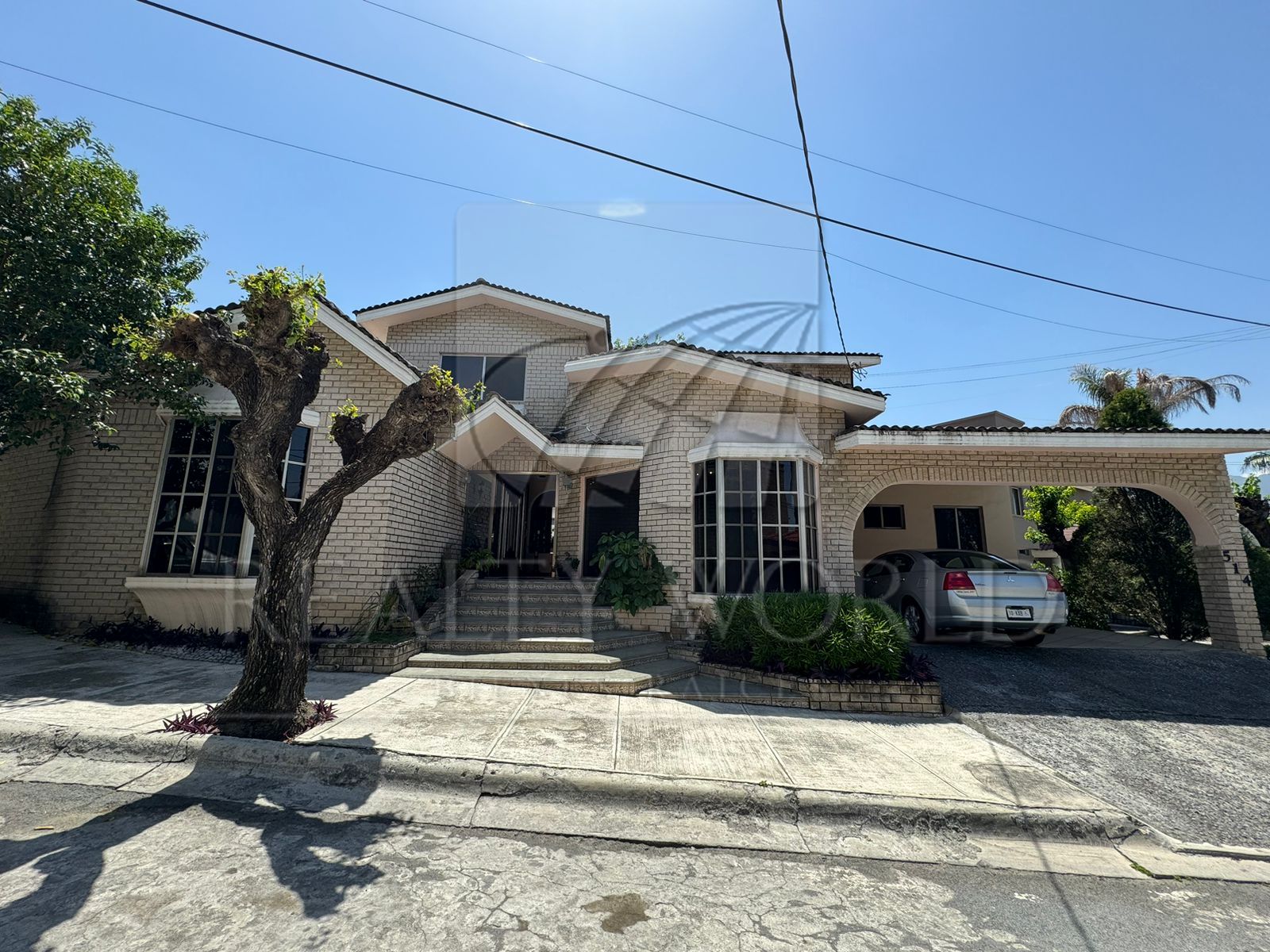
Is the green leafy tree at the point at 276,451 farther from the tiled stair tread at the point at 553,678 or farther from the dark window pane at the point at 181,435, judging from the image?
the dark window pane at the point at 181,435

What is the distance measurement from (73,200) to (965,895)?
11678 mm

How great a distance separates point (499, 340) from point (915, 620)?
32.8 ft

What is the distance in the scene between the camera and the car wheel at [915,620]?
8227mm

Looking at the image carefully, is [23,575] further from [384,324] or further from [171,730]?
[384,324]

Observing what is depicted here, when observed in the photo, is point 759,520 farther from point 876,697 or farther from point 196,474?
point 196,474

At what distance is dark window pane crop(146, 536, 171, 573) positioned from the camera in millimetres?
7105

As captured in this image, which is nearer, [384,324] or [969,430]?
[969,430]

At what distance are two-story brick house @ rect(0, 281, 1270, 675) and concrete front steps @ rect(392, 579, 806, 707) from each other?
2.93 feet

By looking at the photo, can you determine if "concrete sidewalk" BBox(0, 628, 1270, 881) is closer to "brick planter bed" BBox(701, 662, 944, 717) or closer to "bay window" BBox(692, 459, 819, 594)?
"brick planter bed" BBox(701, 662, 944, 717)

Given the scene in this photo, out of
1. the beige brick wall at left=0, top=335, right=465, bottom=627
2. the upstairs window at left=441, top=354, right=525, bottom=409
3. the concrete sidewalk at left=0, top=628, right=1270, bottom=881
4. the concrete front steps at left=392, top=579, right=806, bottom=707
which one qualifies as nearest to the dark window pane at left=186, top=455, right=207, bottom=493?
the beige brick wall at left=0, top=335, right=465, bottom=627

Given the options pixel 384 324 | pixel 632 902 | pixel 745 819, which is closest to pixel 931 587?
pixel 745 819

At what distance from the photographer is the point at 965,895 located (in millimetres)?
2752

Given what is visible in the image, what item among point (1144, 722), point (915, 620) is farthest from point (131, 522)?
point (1144, 722)

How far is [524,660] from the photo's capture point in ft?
20.8
